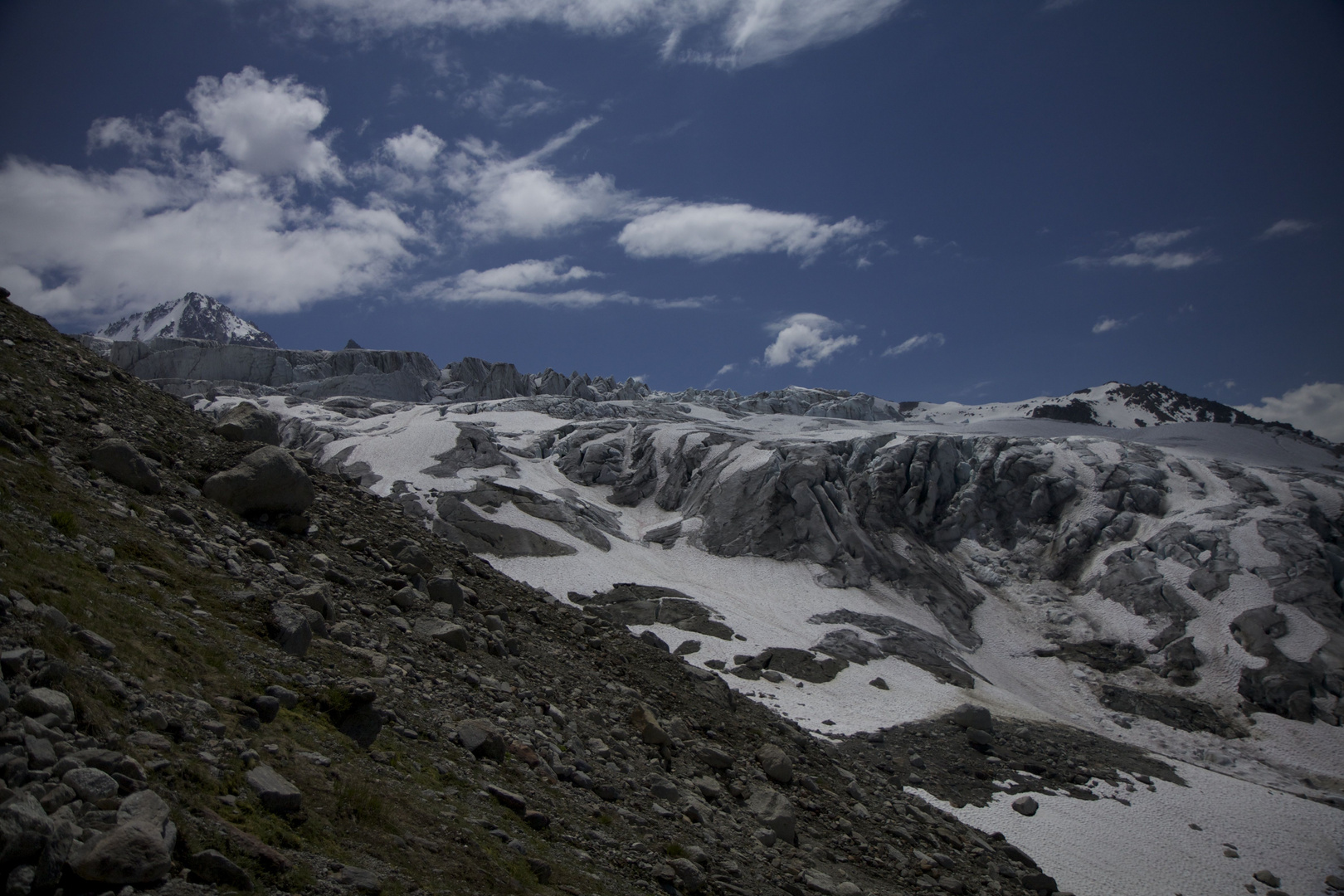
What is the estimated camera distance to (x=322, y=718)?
9156 mm

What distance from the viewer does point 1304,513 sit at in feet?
216

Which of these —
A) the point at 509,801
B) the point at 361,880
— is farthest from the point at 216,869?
the point at 509,801

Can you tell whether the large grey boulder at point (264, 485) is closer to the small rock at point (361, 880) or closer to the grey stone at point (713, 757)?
the small rock at point (361, 880)

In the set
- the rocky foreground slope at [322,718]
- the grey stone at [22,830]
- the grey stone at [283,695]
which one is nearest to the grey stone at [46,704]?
the rocky foreground slope at [322,718]

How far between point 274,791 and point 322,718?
228cm

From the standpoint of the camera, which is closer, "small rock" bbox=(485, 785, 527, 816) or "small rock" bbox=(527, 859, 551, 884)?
"small rock" bbox=(527, 859, 551, 884)

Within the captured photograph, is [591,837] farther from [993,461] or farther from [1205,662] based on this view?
[993,461]

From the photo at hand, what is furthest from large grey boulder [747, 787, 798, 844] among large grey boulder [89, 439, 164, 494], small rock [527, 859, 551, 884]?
large grey boulder [89, 439, 164, 494]

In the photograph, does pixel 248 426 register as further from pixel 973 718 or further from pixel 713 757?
pixel 973 718

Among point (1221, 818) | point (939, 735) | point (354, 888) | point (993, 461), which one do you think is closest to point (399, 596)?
point (354, 888)

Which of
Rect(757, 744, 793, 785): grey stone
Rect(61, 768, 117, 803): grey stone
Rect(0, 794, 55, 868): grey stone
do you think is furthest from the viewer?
Rect(757, 744, 793, 785): grey stone

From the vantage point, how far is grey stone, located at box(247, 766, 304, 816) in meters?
6.95

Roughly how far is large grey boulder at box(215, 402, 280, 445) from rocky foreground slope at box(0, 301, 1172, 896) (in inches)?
10.0

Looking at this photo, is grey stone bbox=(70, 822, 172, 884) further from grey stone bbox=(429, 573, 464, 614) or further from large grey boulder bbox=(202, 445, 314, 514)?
grey stone bbox=(429, 573, 464, 614)
